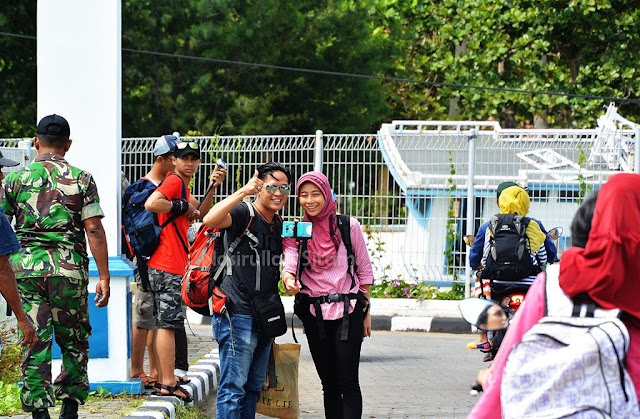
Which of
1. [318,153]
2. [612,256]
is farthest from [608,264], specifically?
[318,153]

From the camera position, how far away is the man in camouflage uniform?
230 inches

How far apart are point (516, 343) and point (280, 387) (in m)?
3.18

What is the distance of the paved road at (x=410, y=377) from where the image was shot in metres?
7.88

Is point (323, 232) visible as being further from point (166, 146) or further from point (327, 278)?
point (166, 146)

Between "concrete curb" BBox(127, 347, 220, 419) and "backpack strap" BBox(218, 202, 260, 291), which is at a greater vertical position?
"backpack strap" BBox(218, 202, 260, 291)

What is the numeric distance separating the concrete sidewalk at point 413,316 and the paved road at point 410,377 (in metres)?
0.25

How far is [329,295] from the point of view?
19.8ft

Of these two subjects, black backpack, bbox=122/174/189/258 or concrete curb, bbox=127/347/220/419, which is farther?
black backpack, bbox=122/174/189/258

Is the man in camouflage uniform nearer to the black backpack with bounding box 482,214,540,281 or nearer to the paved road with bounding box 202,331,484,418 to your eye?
the paved road with bounding box 202,331,484,418

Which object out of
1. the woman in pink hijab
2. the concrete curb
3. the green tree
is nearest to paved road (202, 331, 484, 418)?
the concrete curb

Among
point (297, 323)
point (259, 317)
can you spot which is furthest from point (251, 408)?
point (297, 323)

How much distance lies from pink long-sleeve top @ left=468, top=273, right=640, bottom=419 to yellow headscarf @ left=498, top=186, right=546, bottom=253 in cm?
527

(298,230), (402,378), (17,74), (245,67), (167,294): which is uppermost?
(245,67)

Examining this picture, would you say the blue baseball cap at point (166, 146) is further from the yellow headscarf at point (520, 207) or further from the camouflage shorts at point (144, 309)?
the yellow headscarf at point (520, 207)
